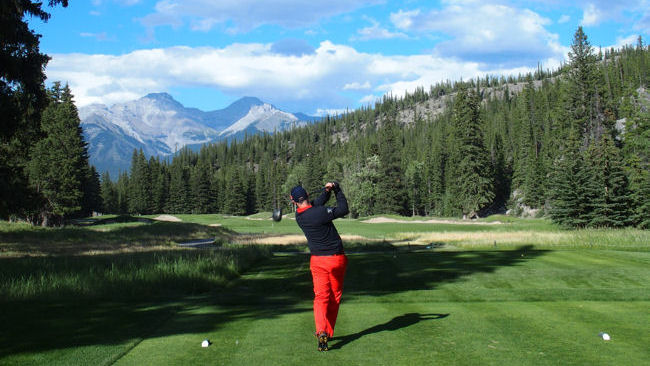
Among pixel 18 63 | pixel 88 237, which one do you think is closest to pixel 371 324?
pixel 18 63

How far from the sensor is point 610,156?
146 feet

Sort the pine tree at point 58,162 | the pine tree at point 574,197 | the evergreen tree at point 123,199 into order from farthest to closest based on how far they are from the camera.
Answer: the evergreen tree at point 123,199, the pine tree at point 58,162, the pine tree at point 574,197

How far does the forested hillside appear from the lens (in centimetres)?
4400

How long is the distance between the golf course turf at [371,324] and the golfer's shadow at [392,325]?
20 mm

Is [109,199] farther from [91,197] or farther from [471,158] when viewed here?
[471,158]

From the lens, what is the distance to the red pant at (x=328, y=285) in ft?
24.6

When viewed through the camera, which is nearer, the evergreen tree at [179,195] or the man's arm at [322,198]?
the man's arm at [322,198]

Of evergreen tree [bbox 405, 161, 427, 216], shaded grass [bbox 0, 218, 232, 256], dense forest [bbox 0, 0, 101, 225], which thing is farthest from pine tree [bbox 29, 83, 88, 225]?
evergreen tree [bbox 405, 161, 427, 216]

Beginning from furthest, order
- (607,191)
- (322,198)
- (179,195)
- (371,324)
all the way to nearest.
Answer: (179,195), (607,191), (371,324), (322,198)

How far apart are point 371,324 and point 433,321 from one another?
1193 mm

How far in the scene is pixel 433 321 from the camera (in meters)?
9.09

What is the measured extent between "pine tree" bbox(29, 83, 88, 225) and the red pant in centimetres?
6151

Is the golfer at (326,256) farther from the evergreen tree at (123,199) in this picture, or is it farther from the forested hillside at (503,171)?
the evergreen tree at (123,199)

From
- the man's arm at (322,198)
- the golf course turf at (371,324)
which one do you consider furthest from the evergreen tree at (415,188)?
the man's arm at (322,198)
